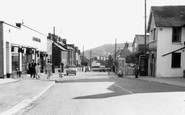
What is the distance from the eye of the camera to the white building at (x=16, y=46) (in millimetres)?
20689

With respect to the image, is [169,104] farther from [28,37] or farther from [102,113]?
[28,37]

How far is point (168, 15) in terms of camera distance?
29.7m

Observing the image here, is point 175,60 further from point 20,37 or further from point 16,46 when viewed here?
point 16,46

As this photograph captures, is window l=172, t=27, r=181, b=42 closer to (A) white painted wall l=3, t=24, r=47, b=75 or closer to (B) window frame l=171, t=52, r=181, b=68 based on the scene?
(B) window frame l=171, t=52, r=181, b=68

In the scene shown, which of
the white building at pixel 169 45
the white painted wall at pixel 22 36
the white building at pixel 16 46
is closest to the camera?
the white building at pixel 16 46

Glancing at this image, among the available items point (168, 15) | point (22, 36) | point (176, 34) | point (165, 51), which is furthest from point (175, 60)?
point (22, 36)

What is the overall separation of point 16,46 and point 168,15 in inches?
731

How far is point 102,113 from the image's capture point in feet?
24.4

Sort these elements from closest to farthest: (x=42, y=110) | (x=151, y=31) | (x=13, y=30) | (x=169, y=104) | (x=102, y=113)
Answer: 1. (x=102, y=113)
2. (x=42, y=110)
3. (x=169, y=104)
4. (x=13, y=30)
5. (x=151, y=31)

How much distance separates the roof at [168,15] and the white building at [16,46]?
51.2 feet

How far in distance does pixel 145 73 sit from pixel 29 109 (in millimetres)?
25410

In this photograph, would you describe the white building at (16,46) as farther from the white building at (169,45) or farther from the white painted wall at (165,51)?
the white painted wall at (165,51)

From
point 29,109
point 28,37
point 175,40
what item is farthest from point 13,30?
point 175,40

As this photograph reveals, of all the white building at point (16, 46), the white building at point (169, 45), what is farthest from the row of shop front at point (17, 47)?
the white building at point (169, 45)
